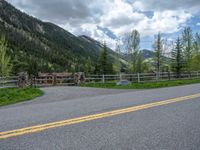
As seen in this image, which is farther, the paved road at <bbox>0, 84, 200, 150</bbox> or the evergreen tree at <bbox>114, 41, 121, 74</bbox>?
the evergreen tree at <bbox>114, 41, 121, 74</bbox>

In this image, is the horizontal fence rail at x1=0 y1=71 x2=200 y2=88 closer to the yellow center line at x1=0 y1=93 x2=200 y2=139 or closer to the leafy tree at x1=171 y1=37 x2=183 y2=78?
the leafy tree at x1=171 y1=37 x2=183 y2=78

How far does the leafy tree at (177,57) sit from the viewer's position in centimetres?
5084

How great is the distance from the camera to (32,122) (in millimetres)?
6238

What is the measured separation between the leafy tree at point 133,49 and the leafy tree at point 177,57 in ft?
27.2

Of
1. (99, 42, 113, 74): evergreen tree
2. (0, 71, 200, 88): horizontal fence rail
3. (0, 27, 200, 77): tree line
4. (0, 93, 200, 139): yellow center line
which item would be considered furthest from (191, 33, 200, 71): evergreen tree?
(0, 93, 200, 139): yellow center line

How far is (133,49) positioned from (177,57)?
12125 mm

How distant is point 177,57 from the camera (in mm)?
52406

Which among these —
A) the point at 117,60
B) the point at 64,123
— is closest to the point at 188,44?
the point at 117,60

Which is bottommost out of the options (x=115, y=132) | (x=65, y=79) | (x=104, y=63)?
(x=115, y=132)

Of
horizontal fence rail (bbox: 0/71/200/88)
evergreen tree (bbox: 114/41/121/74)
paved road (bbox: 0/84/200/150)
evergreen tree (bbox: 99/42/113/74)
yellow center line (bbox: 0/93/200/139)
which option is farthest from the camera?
evergreen tree (bbox: 114/41/121/74)

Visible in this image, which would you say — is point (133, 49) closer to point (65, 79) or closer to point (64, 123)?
point (65, 79)

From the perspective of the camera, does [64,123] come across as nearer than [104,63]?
Yes

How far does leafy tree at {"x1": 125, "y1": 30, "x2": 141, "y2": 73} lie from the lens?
196 ft

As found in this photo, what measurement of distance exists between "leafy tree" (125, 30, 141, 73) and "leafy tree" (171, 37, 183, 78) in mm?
8305
